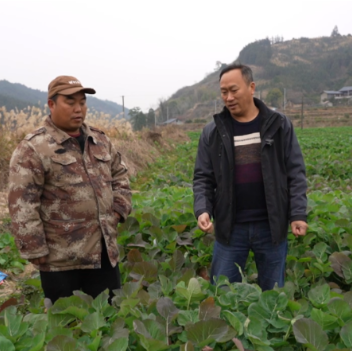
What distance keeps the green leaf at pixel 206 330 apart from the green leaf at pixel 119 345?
0.24m

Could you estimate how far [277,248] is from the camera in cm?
260

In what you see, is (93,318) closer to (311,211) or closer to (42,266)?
(42,266)

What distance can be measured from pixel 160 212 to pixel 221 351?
8.91ft

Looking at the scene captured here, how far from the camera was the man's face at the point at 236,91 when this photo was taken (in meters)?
2.44

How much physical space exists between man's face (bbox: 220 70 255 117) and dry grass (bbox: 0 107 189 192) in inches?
245

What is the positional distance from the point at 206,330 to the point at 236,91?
1.46 metres

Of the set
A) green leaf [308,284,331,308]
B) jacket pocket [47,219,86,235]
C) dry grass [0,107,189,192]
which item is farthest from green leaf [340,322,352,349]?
dry grass [0,107,189,192]

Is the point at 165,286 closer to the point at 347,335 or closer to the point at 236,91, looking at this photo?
the point at 347,335

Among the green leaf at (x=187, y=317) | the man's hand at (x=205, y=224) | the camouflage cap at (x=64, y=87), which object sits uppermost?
the camouflage cap at (x=64, y=87)

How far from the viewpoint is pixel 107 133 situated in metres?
13.2

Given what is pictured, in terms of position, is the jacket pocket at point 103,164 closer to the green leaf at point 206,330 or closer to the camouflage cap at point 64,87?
the camouflage cap at point 64,87

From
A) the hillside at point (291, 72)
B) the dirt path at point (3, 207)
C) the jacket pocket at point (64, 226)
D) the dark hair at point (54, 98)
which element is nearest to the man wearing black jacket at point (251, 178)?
the jacket pocket at point (64, 226)

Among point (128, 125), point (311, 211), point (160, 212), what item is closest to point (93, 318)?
point (160, 212)

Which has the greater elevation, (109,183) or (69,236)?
(109,183)
